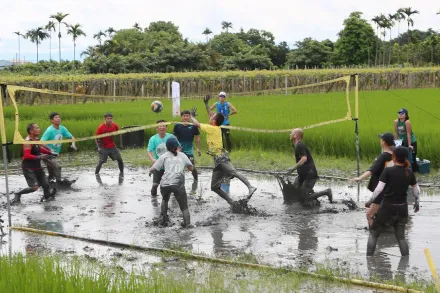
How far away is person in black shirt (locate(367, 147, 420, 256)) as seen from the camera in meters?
10.3

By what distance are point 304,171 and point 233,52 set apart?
7683cm

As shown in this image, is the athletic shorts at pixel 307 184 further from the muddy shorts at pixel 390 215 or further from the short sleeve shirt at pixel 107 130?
the short sleeve shirt at pixel 107 130

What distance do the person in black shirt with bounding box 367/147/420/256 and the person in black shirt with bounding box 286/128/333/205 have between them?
402cm

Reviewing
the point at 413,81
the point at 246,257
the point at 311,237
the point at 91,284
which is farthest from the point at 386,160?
the point at 413,81

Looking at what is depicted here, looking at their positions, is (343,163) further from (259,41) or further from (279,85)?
(259,41)

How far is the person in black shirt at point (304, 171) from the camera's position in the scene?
1457cm

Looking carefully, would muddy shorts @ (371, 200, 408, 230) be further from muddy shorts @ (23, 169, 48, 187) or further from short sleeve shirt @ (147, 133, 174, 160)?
muddy shorts @ (23, 169, 48, 187)

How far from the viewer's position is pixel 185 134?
1748cm

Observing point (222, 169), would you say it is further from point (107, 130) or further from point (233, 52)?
point (233, 52)

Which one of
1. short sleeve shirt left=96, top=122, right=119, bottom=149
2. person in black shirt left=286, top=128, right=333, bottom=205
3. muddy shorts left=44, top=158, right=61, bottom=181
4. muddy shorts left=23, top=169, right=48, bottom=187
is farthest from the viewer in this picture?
short sleeve shirt left=96, top=122, right=119, bottom=149

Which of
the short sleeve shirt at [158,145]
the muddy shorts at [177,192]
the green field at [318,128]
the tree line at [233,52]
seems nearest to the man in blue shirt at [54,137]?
the short sleeve shirt at [158,145]

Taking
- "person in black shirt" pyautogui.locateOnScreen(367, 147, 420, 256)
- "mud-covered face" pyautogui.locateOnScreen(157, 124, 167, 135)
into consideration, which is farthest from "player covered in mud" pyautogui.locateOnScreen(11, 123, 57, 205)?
"person in black shirt" pyautogui.locateOnScreen(367, 147, 420, 256)

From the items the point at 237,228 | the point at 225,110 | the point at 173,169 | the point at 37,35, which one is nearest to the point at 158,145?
the point at 173,169

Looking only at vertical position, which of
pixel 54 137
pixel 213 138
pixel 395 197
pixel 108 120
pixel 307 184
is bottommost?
pixel 307 184
